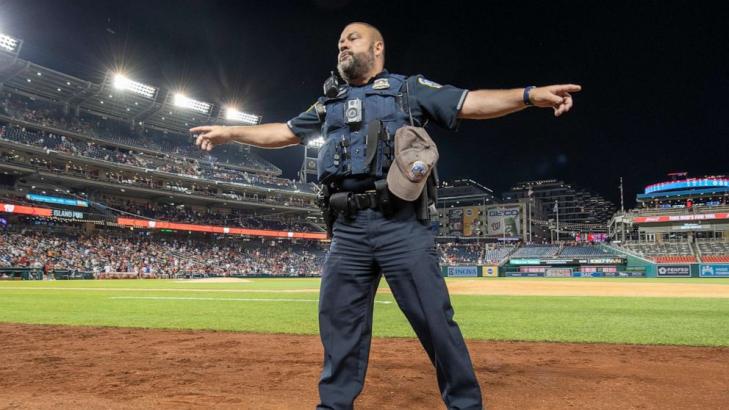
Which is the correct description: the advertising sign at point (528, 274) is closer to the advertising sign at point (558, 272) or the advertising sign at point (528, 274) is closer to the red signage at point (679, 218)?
the advertising sign at point (558, 272)

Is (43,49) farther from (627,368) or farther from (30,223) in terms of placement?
(627,368)

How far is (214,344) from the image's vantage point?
619cm

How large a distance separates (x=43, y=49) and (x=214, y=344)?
176 ft

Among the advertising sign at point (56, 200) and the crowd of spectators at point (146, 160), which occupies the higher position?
the crowd of spectators at point (146, 160)

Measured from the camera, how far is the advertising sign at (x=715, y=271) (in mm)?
37000

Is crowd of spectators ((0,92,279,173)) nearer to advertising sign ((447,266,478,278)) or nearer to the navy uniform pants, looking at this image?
advertising sign ((447,266,478,278))

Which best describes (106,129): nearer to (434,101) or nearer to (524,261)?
(524,261)

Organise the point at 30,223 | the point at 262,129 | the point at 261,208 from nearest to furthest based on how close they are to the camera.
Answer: the point at 262,129, the point at 30,223, the point at 261,208

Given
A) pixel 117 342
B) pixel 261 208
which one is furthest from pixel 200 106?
pixel 117 342

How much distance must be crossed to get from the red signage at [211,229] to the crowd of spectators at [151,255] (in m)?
2.15

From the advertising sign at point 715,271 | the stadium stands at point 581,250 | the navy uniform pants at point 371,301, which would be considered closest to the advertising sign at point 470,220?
the stadium stands at point 581,250

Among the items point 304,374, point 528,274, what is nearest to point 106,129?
point 528,274

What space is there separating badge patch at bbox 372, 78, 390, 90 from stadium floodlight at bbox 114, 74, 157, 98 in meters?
53.9

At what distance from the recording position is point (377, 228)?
265 centimetres
